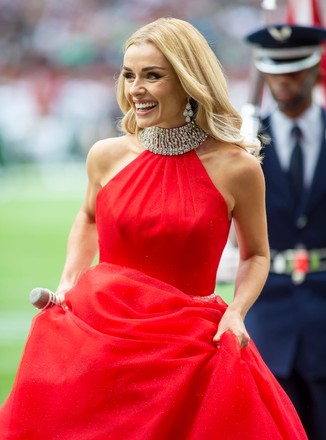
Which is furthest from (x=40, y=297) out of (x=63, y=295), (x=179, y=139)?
(x=179, y=139)

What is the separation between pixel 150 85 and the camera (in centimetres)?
401

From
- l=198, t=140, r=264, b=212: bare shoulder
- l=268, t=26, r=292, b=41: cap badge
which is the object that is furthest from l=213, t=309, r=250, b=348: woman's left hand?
l=268, t=26, r=292, b=41: cap badge

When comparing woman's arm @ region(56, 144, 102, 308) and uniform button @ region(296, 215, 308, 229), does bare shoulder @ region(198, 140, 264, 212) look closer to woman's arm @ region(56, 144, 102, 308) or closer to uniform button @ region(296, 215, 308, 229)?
woman's arm @ region(56, 144, 102, 308)

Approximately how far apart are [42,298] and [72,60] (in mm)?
26703

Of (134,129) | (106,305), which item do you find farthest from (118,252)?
(134,129)

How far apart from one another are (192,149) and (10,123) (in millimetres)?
23768

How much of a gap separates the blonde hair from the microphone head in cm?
76

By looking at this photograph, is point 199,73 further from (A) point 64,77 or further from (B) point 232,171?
(A) point 64,77

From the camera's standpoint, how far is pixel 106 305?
395 cm

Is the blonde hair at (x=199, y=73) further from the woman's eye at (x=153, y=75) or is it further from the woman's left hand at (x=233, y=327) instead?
the woman's left hand at (x=233, y=327)

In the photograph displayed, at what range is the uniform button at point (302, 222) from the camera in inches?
230

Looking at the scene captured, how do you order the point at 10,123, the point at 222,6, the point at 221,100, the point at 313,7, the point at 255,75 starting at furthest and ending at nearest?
the point at 222,6, the point at 10,123, the point at 313,7, the point at 255,75, the point at 221,100

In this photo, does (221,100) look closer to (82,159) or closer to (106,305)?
(106,305)

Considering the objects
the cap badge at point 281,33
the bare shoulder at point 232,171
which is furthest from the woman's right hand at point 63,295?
the cap badge at point 281,33
